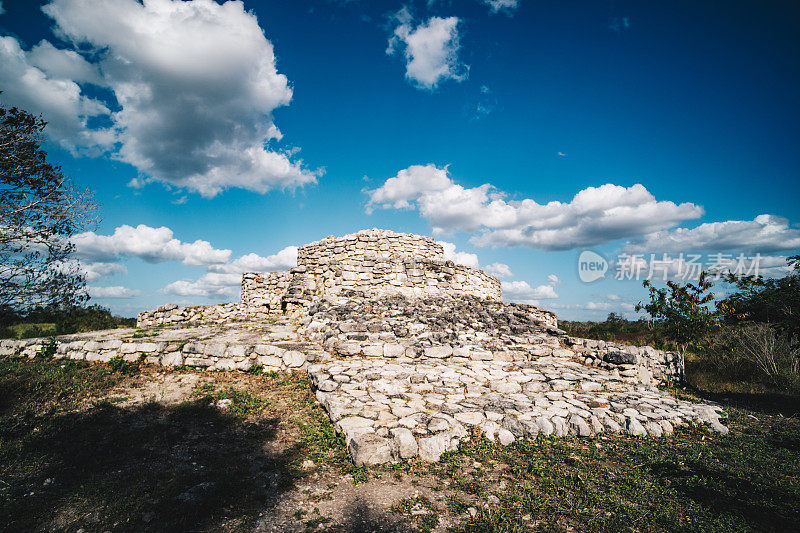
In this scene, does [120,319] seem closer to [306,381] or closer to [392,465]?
[306,381]

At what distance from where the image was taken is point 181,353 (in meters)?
8.12

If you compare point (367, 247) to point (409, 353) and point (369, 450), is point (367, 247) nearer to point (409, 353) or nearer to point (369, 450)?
point (409, 353)

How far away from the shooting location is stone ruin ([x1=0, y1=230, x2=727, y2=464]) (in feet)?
18.3

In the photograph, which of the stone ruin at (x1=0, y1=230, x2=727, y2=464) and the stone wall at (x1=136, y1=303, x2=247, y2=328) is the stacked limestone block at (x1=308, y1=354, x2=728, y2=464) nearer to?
the stone ruin at (x1=0, y1=230, x2=727, y2=464)

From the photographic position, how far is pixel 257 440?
16.6 feet

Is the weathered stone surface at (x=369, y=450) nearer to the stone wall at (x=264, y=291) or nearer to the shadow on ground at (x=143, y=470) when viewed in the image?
the shadow on ground at (x=143, y=470)

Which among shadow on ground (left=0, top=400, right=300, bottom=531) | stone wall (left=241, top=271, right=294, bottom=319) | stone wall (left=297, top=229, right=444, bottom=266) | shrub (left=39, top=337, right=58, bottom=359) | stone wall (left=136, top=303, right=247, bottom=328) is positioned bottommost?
shadow on ground (left=0, top=400, right=300, bottom=531)

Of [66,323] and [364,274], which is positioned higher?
[364,274]

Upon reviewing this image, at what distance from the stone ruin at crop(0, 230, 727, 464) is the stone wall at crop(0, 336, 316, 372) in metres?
0.03

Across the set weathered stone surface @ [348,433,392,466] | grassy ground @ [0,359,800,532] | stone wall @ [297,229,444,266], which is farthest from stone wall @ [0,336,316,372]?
stone wall @ [297,229,444,266]

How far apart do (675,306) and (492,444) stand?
10.7 m

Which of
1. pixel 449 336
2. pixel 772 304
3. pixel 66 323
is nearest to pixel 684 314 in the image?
pixel 772 304

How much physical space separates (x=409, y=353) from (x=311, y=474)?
4.99 m

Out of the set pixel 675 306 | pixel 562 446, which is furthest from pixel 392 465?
pixel 675 306
